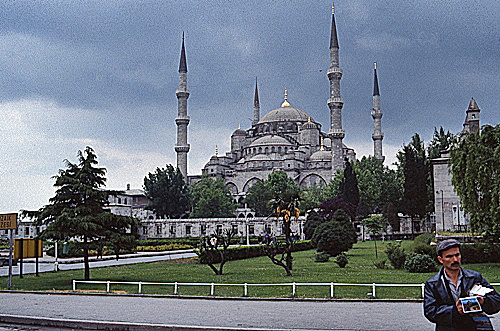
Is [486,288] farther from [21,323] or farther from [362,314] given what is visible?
[21,323]

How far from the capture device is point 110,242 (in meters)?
16.2

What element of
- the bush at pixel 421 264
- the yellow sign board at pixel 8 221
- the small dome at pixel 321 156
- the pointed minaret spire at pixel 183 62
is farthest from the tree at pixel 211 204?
the yellow sign board at pixel 8 221

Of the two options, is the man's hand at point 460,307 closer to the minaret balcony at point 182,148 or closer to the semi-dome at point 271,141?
the minaret balcony at point 182,148

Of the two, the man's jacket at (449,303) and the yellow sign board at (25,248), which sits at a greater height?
the man's jacket at (449,303)

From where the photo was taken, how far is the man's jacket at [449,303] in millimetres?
3457

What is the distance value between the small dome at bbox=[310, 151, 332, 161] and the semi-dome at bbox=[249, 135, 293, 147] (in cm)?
563

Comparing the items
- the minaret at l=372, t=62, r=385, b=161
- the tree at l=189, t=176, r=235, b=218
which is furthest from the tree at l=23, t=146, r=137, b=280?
the minaret at l=372, t=62, r=385, b=161

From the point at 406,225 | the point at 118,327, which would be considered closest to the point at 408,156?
the point at 406,225

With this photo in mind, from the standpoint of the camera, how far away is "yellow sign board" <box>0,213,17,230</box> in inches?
573

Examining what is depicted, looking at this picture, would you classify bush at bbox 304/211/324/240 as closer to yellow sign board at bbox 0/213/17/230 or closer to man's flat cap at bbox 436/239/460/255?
yellow sign board at bbox 0/213/17/230

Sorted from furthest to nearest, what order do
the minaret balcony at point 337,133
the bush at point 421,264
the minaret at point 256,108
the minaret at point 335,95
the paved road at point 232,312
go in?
the minaret at point 256,108 → the minaret balcony at point 337,133 → the minaret at point 335,95 → the bush at point 421,264 → the paved road at point 232,312

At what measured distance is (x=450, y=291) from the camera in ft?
12.1

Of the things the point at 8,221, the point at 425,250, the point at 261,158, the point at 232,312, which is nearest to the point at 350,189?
the point at 425,250

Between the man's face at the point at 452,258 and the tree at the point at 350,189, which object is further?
the tree at the point at 350,189
